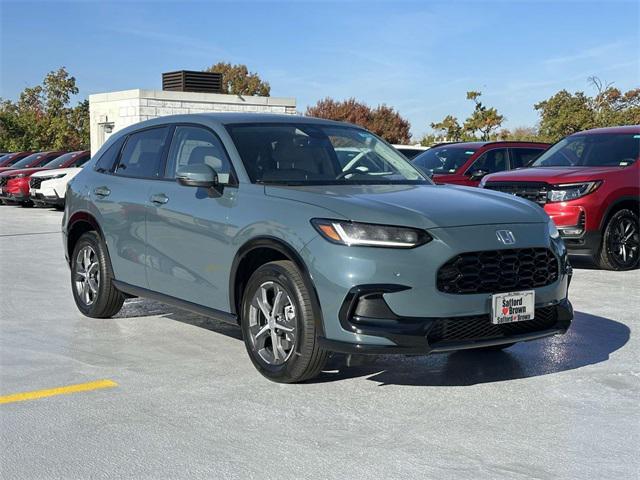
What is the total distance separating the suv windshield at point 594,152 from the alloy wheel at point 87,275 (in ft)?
22.1

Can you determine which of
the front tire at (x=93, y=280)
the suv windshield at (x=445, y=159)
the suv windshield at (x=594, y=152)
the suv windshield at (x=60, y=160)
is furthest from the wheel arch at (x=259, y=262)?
the suv windshield at (x=60, y=160)

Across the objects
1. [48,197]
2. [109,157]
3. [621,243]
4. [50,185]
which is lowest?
[621,243]

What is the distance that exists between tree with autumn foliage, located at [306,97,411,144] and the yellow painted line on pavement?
215 feet

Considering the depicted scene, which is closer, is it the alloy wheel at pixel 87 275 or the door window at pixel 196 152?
the door window at pixel 196 152

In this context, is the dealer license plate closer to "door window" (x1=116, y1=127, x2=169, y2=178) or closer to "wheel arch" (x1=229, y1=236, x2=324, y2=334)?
"wheel arch" (x1=229, y1=236, x2=324, y2=334)

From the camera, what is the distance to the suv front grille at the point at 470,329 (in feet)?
16.6

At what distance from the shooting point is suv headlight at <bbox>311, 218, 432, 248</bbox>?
16.7 ft

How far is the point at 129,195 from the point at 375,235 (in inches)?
107

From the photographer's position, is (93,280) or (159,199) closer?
(159,199)

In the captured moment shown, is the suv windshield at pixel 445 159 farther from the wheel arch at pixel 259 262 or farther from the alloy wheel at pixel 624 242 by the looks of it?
the wheel arch at pixel 259 262

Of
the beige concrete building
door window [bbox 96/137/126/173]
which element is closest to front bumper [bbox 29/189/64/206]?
the beige concrete building

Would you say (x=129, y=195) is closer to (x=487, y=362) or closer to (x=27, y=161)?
(x=487, y=362)

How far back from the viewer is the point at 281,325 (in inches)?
217

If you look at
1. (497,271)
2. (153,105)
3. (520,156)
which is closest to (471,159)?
(520,156)
